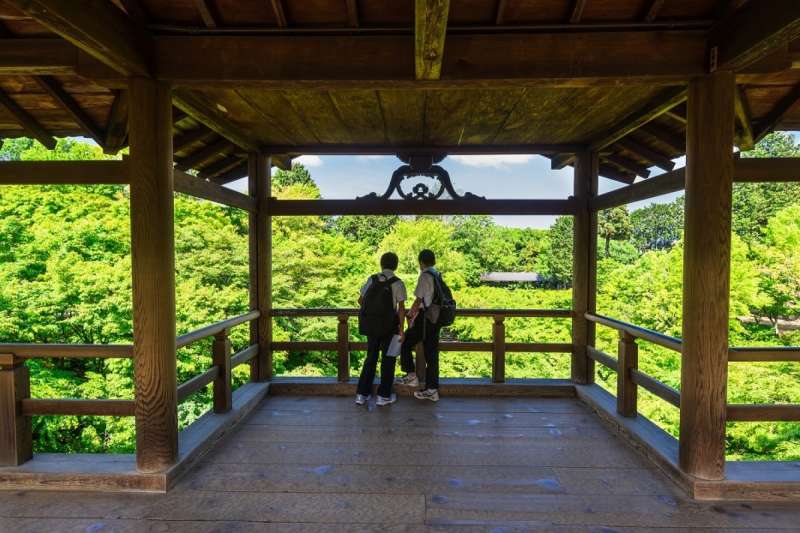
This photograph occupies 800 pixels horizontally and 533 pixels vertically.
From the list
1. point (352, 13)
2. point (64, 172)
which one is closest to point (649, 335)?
point (352, 13)

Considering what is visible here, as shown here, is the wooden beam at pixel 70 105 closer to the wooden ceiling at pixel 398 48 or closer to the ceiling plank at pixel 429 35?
the wooden ceiling at pixel 398 48

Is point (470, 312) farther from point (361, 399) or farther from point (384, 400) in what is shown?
point (361, 399)

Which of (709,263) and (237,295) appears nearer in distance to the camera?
(709,263)

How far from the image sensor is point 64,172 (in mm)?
2604

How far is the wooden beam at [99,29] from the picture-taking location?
1.74 meters

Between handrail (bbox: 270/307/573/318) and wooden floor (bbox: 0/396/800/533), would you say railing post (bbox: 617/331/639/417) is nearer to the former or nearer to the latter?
wooden floor (bbox: 0/396/800/533)

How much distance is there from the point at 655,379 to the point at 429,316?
5.84 ft

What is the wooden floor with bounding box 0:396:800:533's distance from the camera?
2156 mm

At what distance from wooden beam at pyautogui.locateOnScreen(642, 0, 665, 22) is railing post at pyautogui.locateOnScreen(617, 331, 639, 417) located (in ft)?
7.23

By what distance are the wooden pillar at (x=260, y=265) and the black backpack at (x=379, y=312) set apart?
133cm

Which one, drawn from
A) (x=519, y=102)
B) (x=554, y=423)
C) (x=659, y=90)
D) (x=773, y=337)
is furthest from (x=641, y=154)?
(x=773, y=337)

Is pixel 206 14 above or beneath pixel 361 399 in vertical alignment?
above

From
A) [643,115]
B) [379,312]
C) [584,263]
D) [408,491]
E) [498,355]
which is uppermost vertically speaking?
[643,115]

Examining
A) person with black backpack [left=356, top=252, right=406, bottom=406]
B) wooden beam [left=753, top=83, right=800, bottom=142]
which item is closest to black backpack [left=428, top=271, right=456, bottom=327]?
person with black backpack [left=356, top=252, right=406, bottom=406]
